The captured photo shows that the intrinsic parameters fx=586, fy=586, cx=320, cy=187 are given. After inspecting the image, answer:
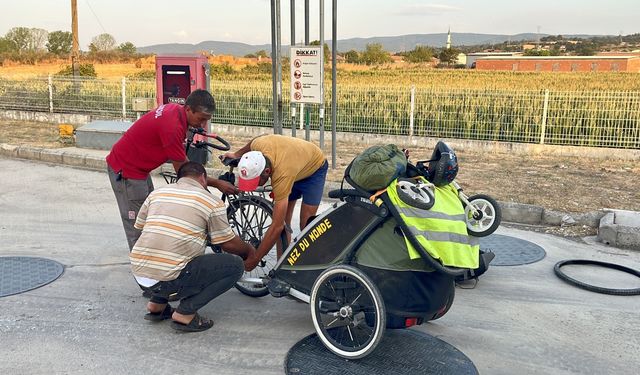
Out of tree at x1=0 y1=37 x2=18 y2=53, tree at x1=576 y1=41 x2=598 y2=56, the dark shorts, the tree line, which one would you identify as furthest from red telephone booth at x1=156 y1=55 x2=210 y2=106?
tree at x1=576 y1=41 x2=598 y2=56

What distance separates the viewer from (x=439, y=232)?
3432mm

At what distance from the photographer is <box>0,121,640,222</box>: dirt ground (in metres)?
7.99

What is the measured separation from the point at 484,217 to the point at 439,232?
2.16m

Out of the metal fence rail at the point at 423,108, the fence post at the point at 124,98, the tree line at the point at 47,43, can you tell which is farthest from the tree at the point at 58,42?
the fence post at the point at 124,98

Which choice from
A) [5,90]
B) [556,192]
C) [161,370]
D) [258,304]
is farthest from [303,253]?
[5,90]

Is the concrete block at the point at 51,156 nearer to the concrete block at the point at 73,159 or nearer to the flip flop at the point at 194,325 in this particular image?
the concrete block at the point at 73,159

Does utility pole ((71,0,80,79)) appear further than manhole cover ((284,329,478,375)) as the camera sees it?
Yes

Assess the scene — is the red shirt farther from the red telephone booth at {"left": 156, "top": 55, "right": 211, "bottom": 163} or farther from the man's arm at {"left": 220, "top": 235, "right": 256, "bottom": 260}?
the red telephone booth at {"left": 156, "top": 55, "right": 211, "bottom": 163}

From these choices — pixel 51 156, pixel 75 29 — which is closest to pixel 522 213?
pixel 51 156

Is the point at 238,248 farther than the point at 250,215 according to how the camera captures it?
No

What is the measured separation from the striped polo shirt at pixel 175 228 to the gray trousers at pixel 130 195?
32.5 inches

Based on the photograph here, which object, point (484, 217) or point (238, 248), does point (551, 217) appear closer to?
point (484, 217)

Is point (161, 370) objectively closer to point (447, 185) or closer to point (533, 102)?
point (447, 185)

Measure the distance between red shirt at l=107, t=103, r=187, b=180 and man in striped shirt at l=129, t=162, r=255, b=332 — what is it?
0.50m
